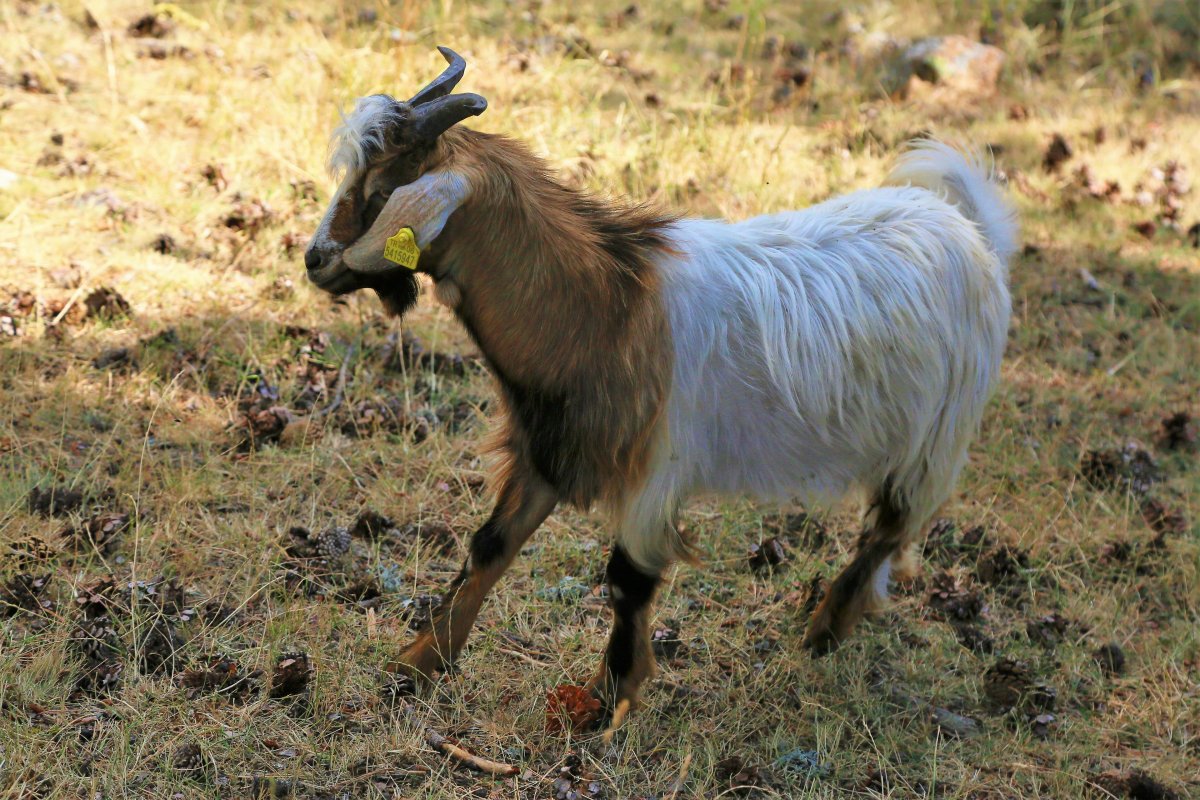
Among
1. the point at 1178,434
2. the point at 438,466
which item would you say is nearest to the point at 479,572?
the point at 438,466

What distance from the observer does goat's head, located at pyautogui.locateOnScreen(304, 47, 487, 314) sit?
11.1ft

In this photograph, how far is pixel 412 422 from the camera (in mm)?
5160

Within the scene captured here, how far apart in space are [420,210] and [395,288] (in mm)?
343

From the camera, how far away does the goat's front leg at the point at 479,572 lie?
385cm

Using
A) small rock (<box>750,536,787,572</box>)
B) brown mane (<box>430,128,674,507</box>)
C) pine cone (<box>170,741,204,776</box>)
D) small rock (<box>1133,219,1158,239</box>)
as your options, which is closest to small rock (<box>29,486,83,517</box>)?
pine cone (<box>170,741,204,776</box>)

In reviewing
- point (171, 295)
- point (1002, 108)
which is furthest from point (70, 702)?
point (1002, 108)

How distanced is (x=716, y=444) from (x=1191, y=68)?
A: 7816 mm

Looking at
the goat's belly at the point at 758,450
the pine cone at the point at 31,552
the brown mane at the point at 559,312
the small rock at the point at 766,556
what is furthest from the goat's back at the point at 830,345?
the pine cone at the point at 31,552

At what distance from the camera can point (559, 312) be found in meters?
3.55

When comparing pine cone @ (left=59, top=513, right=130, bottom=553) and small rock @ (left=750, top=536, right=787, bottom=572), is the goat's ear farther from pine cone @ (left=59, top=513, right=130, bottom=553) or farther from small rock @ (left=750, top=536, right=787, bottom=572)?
small rock @ (left=750, top=536, right=787, bottom=572)

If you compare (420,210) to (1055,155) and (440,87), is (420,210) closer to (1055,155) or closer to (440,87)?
(440,87)

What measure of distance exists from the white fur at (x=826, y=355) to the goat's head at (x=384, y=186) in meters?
0.78

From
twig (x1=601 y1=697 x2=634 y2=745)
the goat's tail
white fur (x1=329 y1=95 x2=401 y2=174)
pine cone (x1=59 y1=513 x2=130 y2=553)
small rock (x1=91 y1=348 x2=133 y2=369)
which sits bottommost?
twig (x1=601 y1=697 x2=634 y2=745)

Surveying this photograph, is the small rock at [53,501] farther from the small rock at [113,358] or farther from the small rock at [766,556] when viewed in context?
the small rock at [766,556]
